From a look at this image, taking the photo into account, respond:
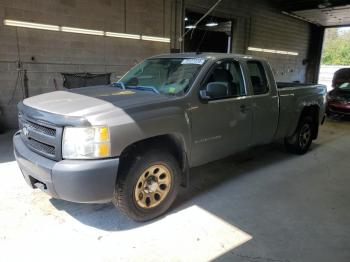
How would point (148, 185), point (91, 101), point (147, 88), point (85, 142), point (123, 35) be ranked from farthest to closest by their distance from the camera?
1. point (123, 35)
2. point (147, 88)
3. point (148, 185)
4. point (91, 101)
5. point (85, 142)

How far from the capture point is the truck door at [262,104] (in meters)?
4.19

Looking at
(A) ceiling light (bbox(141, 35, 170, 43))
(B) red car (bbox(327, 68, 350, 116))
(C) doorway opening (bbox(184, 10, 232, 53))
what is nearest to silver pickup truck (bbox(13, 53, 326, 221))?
(A) ceiling light (bbox(141, 35, 170, 43))

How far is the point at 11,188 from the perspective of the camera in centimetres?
378

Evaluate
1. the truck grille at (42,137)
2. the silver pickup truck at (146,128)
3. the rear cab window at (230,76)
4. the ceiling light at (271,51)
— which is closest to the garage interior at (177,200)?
the silver pickup truck at (146,128)

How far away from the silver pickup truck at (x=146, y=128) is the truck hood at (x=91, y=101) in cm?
1

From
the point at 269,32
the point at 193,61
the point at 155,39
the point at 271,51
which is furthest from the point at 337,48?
the point at 193,61

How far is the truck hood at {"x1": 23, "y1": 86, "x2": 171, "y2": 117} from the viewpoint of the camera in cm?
274

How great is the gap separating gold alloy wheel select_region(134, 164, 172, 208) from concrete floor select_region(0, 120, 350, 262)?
225mm

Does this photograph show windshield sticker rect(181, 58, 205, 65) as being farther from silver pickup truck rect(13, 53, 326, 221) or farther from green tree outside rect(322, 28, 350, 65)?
green tree outside rect(322, 28, 350, 65)

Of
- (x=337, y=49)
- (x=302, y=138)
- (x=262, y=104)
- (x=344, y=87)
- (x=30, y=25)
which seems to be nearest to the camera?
(x=262, y=104)

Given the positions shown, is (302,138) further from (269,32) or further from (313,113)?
(269,32)

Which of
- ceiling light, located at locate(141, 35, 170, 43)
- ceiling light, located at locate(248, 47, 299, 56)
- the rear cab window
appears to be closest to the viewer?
the rear cab window

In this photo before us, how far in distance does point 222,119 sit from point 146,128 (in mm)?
1177

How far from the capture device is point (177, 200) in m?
3.62
